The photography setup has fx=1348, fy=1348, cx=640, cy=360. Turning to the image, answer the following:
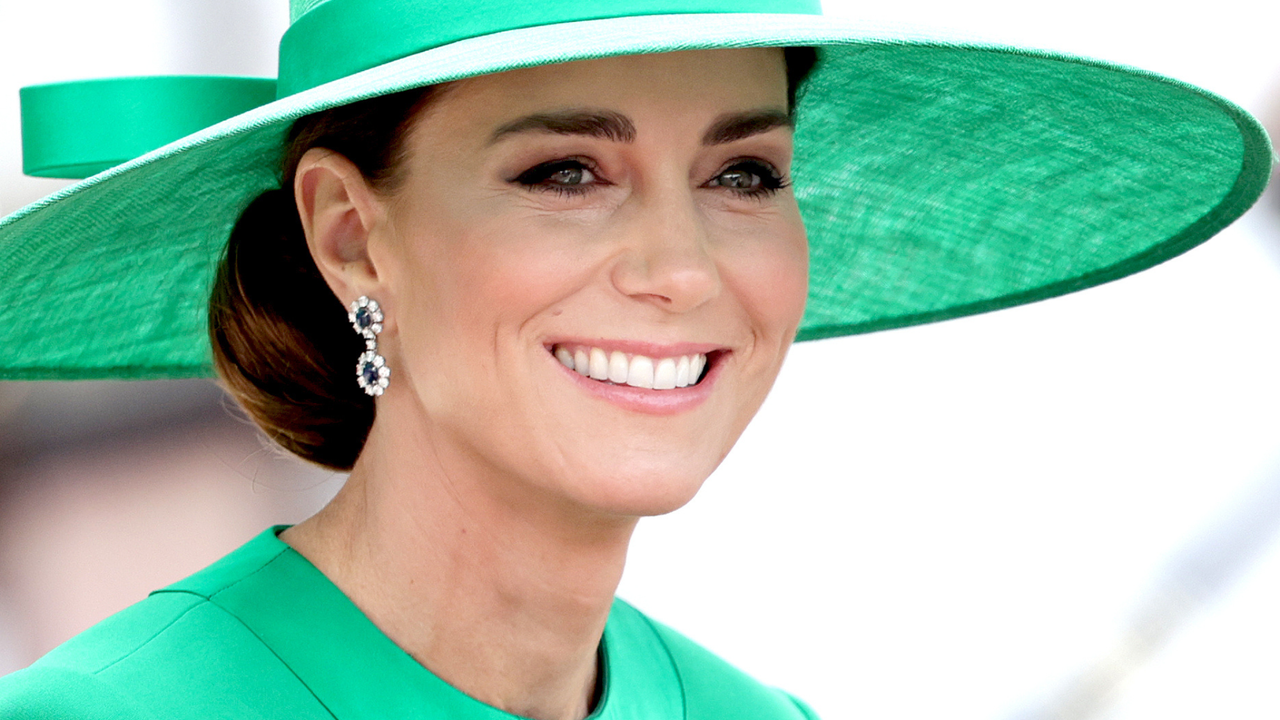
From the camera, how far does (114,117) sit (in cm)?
106

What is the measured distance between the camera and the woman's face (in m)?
0.92

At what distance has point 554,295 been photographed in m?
0.92

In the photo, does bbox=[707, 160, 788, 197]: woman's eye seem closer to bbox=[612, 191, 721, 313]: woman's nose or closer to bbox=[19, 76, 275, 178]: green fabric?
bbox=[612, 191, 721, 313]: woman's nose

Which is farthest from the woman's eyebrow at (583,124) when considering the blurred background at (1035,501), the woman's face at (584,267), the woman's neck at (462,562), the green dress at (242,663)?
the blurred background at (1035,501)

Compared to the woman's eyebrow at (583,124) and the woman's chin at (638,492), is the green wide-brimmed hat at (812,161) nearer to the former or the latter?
the woman's eyebrow at (583,124)

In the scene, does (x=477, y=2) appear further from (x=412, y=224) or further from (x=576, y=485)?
(x=576, y=485)

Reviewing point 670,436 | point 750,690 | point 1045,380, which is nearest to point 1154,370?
point 1045,380

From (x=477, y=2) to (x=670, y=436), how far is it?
32cm

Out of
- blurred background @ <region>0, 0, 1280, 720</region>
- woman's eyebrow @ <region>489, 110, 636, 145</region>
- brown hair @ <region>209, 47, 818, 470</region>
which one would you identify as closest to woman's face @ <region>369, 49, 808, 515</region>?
woman's eyebrow @ <region>489, 110, 636, 145</region>

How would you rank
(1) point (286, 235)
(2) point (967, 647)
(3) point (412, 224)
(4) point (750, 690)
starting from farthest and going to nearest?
(2) point (967, 647), (4) point (750, 690), (1) point (286, 235), (3) point (412, 224)

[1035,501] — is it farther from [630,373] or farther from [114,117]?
[114,117]

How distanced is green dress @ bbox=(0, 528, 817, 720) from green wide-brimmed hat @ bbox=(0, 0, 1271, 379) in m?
0.27

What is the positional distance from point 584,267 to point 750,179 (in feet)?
0.62

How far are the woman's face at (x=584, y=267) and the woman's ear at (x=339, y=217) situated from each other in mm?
30
